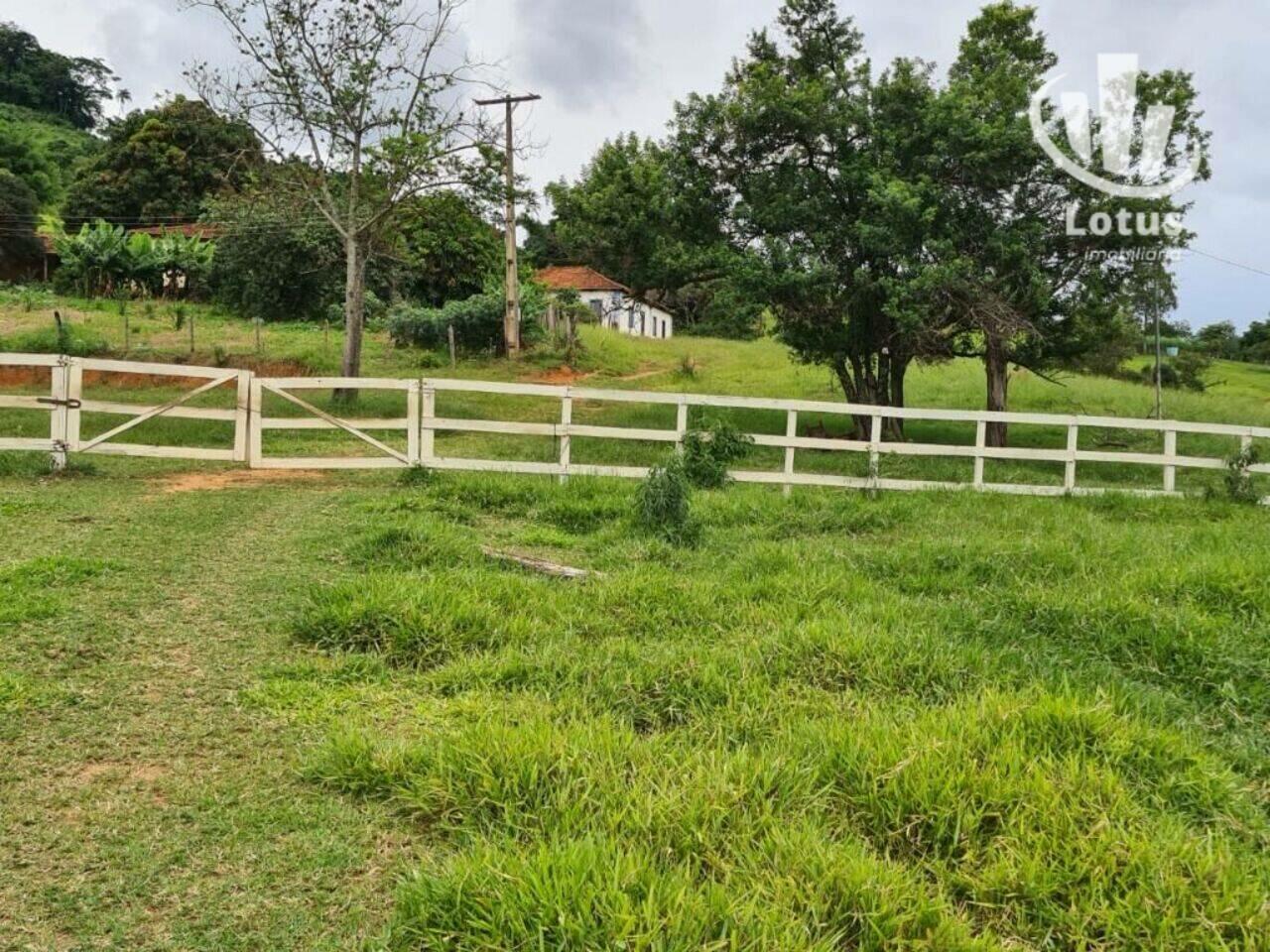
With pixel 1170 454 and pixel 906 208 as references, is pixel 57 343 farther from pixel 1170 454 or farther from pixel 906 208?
pixel 1170 454

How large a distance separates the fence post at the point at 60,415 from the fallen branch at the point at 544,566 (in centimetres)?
513

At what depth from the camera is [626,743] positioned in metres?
2.83

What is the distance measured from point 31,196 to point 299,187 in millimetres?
29336

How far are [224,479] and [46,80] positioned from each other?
3165 inches

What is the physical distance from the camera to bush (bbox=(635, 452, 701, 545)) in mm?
6113

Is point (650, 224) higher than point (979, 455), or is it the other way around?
point (650, 224)

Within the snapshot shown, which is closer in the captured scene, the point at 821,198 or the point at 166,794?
the point at 166,794

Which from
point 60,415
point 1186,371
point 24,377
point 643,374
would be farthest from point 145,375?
point 1186,371

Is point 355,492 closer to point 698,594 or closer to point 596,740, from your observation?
point 698,594

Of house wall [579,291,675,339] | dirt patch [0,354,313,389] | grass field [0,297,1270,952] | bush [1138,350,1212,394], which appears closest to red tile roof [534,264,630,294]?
house wall [579,291,675,339]

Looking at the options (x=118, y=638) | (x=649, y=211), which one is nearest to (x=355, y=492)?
(x=118, y=638)

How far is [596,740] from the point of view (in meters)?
2.80

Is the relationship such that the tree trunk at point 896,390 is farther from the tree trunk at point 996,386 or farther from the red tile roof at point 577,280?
the red tile roof at point 577,280

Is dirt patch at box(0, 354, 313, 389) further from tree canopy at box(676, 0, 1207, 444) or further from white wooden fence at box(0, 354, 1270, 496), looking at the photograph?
tree canopy at box(676, 0, 1207, 444)
